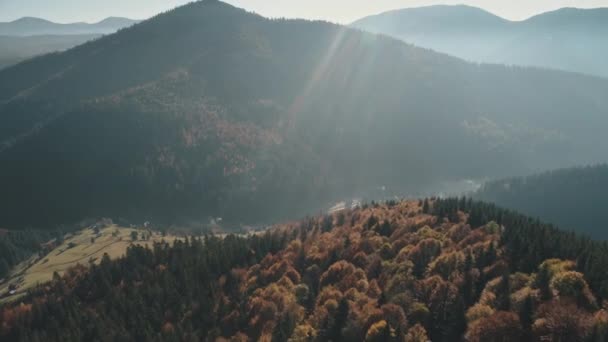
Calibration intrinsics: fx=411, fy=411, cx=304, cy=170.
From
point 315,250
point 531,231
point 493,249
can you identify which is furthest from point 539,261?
point 315,250

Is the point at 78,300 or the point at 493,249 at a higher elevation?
the point at 493,249

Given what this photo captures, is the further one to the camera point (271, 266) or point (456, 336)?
point (271, 266)

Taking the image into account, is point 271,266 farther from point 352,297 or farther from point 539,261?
point 539,261

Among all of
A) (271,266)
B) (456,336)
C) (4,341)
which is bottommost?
(4,341)

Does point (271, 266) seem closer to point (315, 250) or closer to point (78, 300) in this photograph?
point (315, 250)

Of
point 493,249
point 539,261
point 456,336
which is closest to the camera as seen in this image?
point 456,336

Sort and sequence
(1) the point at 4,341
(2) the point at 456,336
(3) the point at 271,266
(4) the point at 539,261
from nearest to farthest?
(2) the point at 456,336 → (4) the point at 539,261 → (1) the point at 4,341 → (3) the point at 271,266
